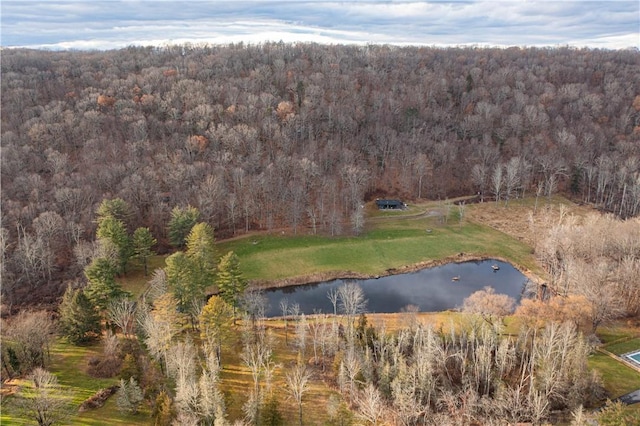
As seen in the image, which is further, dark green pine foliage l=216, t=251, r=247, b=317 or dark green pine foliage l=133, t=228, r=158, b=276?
dark green pine foliage l=133, t=228, r=158, b=276

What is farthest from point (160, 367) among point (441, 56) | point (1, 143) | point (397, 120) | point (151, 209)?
point (441, 56)

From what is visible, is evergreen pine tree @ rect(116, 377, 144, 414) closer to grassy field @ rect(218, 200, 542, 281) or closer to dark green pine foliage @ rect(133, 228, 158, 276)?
dark green pine foliage @ rect(133, 228, 158, 276)

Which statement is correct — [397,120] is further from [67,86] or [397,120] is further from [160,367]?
[160,367]

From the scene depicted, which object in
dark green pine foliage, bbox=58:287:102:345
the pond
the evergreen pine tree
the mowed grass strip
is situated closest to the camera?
the evergreen pine tree

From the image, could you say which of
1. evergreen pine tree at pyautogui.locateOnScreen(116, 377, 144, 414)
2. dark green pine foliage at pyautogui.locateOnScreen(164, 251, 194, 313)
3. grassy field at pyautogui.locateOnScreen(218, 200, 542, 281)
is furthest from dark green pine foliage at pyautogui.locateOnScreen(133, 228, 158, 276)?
evergreen pine tree at pyautogui.locateOnScreen(116, 377, 144, 414)

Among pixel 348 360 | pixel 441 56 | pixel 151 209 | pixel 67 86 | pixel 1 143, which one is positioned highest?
pixel 441 56

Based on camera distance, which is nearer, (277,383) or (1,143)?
(277,383)

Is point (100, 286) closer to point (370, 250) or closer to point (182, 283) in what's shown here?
point (182, 283)
